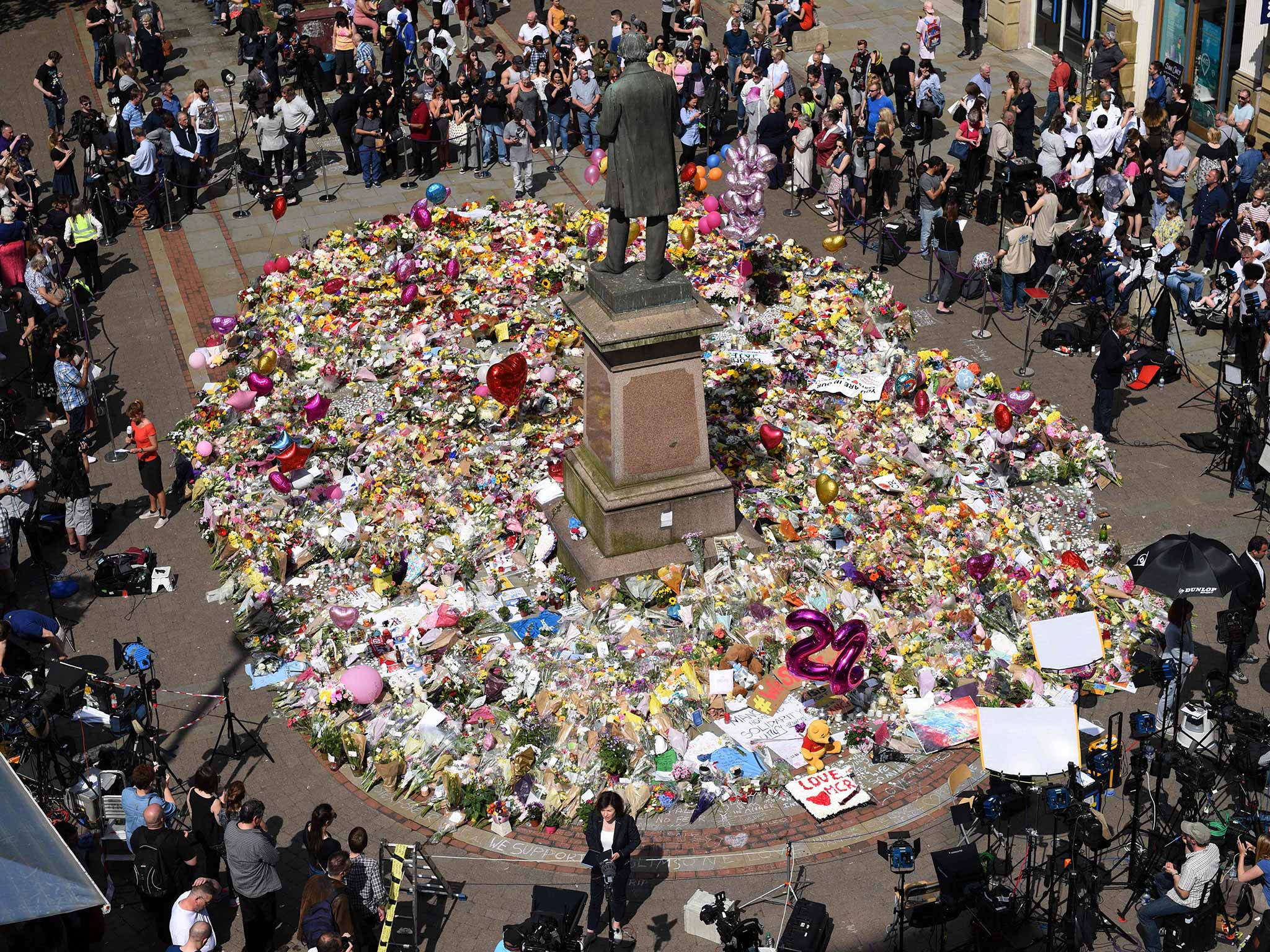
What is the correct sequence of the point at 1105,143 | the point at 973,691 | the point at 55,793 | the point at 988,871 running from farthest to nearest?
the point at 1105,143, the point at 973,691, the point at 55,793, the point at 988,871

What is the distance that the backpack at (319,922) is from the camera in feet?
37.7

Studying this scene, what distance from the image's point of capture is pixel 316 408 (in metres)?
18.9

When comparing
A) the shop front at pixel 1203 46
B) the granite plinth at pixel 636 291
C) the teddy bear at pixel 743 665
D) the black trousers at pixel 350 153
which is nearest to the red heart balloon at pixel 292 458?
the granite plinth at pixel 636 291

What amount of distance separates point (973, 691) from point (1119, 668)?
1.43 m

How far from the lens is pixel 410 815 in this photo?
45.6 feet

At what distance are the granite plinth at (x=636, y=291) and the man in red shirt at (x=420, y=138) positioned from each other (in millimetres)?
12514

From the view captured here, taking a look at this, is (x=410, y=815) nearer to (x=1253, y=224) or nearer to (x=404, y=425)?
(x=404, y=425)

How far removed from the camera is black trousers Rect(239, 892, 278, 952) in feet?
39.8

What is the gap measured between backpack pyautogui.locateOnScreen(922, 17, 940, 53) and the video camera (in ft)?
66.8

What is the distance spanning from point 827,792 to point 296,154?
58.7ft

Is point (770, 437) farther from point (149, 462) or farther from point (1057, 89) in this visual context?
point (1057, 89)

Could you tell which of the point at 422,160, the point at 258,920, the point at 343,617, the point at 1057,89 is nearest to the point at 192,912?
the point at 258,920

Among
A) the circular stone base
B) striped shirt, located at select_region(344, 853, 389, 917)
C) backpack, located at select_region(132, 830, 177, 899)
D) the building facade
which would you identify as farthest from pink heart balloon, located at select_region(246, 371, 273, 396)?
the building facade

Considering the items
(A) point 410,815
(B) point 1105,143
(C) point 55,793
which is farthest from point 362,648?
(B) point 1105,143
